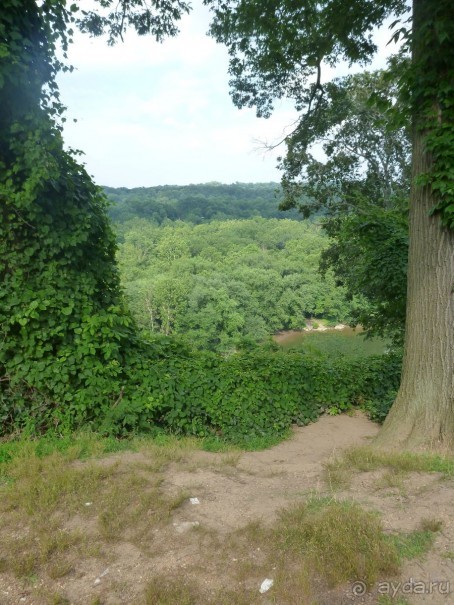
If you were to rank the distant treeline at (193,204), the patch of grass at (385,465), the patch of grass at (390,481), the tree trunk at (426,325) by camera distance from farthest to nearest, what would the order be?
1. the distant treeline at (193,204)
2. the tree trunk at (426,325)
3. the patch of grass at (385,465)
4. the patch of grass at (390,481)

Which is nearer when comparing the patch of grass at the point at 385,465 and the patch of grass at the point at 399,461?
the patch of grass at the point at 385,465

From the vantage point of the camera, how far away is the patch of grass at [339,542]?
260 centimetres

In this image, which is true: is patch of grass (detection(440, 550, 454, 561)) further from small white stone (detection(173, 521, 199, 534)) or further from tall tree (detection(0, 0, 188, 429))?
tall tree (detection(0, 0, 188, 429))

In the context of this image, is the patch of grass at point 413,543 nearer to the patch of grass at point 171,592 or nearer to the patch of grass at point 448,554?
the patch of grass at point 448,554

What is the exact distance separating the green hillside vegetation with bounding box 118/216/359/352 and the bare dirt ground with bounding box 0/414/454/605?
29.5 metres

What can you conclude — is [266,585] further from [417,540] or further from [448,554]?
[448,554]

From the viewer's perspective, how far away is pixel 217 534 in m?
3.15

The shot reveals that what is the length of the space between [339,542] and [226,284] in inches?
1970

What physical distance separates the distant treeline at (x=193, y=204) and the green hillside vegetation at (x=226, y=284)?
395 inches

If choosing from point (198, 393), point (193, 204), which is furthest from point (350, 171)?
point (193, 204)

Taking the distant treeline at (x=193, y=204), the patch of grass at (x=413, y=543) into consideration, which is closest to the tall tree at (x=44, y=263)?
the patch of grass at (x=413, y=543)

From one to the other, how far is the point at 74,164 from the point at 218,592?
530cm

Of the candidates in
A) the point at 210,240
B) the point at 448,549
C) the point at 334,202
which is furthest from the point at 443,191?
the point at 210,240

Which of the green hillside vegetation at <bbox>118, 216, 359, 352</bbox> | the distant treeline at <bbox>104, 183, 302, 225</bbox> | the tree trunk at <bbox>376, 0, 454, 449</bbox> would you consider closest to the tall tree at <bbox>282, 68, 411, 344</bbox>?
the tree trunk at <bbox>376, 0, 454, 449</bbox>
